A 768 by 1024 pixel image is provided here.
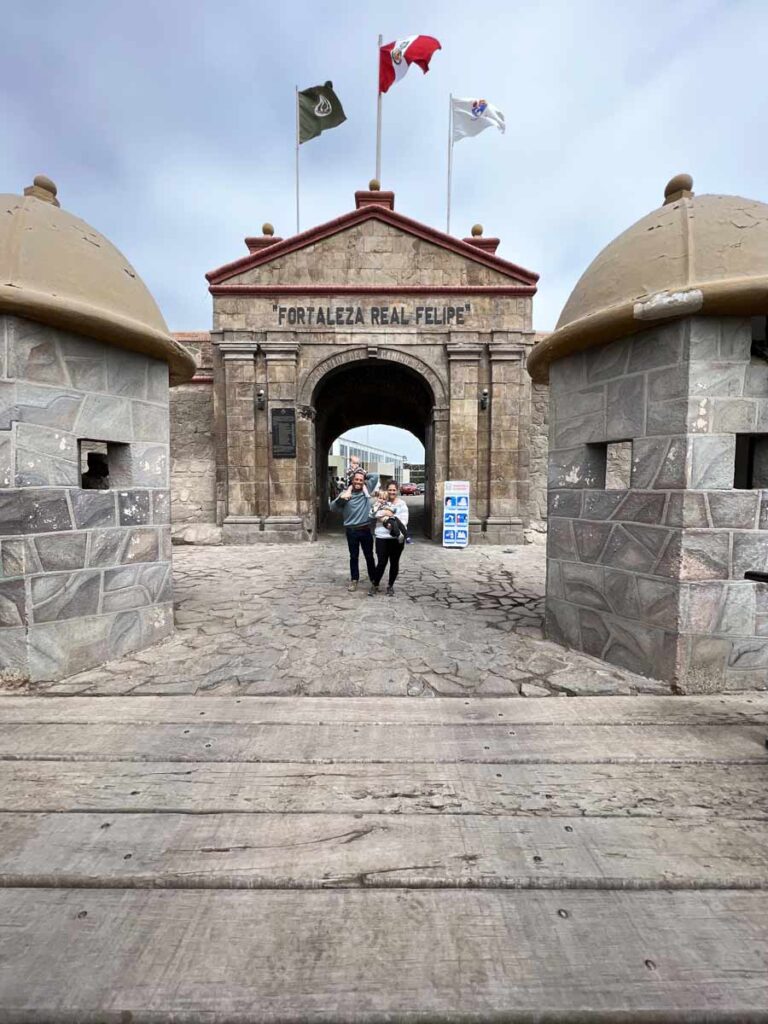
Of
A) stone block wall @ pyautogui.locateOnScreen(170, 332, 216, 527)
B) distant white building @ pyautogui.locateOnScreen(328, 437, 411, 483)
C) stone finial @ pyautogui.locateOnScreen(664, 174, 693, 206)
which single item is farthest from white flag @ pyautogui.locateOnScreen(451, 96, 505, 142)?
distant white building @ pyautogui.locateOnScreen(328, 437, 411, 483)

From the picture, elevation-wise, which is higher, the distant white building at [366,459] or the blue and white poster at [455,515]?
the distant white building at [366,459]

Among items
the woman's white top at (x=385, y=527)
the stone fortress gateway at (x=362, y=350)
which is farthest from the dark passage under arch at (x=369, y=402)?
the woman's white top at (x=385, y=527)

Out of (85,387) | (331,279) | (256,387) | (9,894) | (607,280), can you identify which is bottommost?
(9,894)

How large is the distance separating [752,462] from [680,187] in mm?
2193

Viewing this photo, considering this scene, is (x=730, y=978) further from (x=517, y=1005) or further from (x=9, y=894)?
(x=9, y=894)

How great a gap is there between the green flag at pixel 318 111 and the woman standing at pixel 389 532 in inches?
478

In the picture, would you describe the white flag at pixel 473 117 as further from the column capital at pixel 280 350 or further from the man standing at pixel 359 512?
the man standing at pixel 359 512

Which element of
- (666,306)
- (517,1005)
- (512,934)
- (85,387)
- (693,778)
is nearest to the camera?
(517,1005)

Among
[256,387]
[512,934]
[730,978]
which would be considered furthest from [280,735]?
[256,387]

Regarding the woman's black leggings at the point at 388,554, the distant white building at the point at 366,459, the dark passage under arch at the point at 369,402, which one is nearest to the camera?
the woman's black leggings at the point at 388,554

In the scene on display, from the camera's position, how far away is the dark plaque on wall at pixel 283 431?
9.41 m

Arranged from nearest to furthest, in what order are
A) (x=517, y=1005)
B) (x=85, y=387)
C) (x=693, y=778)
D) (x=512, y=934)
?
1. (x=517, y=1005)
2. (x=512, y=934)
3. (x=693, y=778)
4. (x=85, y=387)

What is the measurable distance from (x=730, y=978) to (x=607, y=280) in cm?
356

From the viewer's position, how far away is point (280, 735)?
7.66ft
